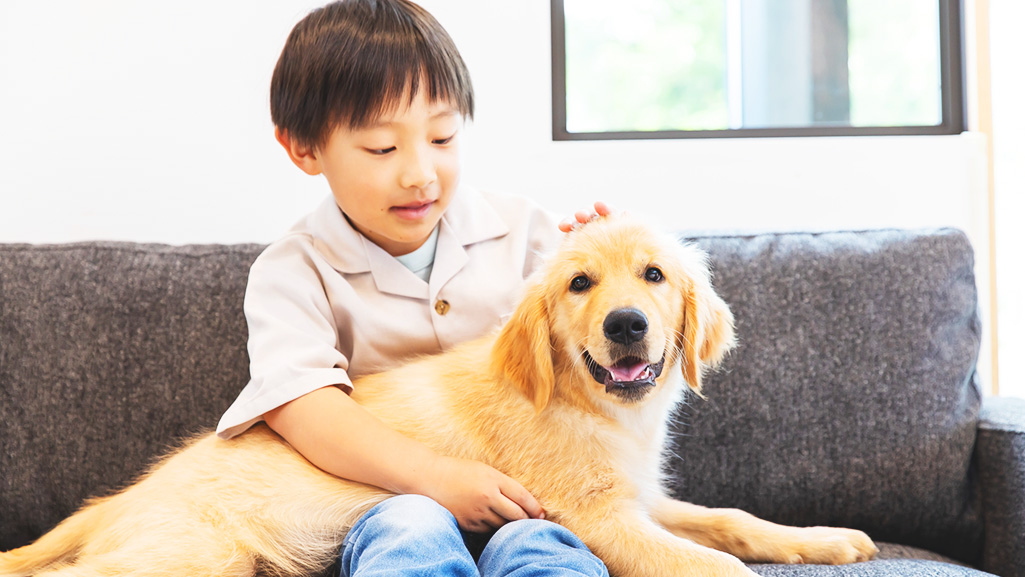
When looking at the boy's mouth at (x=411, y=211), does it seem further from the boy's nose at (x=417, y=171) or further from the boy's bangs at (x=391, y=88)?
the boy's bangs at (x=391, y=88)

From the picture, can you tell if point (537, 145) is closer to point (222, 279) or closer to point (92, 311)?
point (222, 279)

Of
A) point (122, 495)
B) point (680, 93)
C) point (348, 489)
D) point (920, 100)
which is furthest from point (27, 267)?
point (920, 100)

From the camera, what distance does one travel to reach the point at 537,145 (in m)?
2.30

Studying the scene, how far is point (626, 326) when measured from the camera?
1.24 metres

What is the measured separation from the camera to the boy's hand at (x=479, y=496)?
1.27 metres

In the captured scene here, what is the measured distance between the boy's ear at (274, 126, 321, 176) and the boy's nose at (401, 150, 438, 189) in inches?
9.5

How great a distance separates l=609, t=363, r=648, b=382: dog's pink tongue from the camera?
1.29 metres

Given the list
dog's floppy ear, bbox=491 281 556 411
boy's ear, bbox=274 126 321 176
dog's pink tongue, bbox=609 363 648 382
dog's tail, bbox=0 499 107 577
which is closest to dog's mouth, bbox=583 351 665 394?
dog's pink tongue, bbox=609 363 648 382

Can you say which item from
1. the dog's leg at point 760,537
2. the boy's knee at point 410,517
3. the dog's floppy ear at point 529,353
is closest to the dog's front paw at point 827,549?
the dog's leg at point 760,537

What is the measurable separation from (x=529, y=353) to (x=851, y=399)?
814 mm

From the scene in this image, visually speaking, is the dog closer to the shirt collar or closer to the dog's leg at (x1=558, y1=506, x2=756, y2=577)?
the dog's leg at (x1=558, y1=506, x2=756, y2=577)

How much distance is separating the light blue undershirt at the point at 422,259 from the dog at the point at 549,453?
0.25 meters

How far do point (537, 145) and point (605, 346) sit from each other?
117 cm

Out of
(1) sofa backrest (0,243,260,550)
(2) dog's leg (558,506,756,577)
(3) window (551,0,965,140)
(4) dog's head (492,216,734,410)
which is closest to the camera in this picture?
(2) dog's leg (558,506,756,577)
